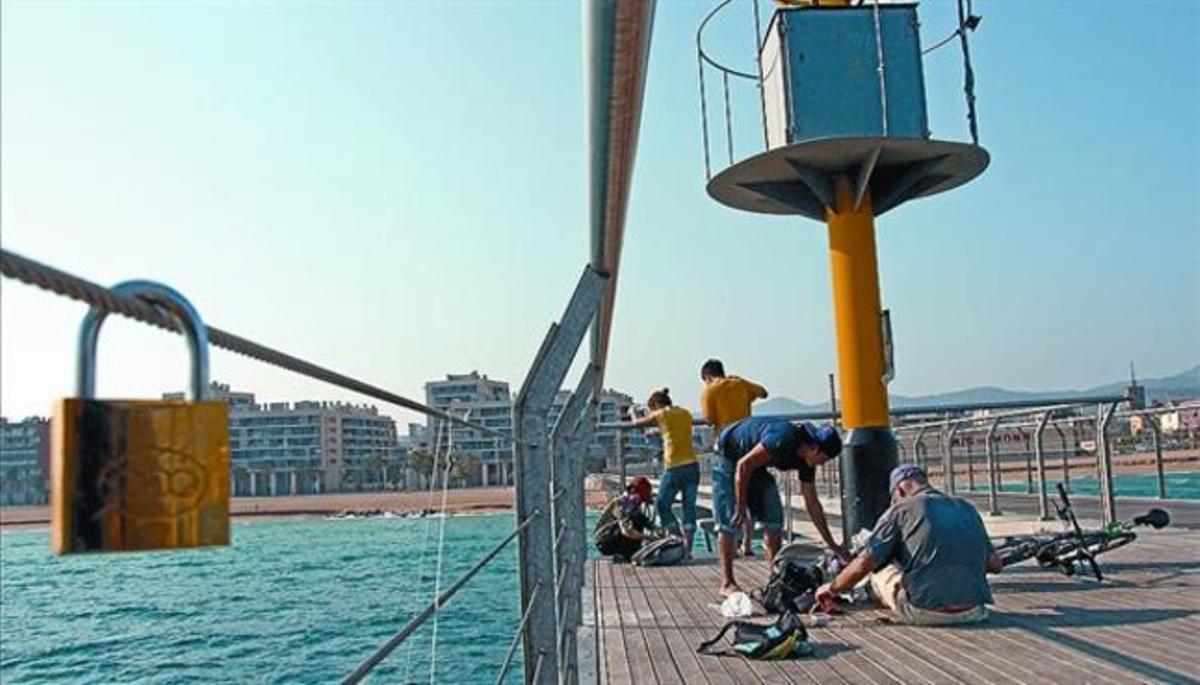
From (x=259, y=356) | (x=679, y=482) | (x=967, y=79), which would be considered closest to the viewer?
(x=259, y=356)

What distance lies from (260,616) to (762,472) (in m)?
13.9

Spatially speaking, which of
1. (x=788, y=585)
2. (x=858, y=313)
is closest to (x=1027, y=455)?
(x=858, y=313)

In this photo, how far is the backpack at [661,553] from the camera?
7.70 metres

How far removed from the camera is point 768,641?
14.0 ft

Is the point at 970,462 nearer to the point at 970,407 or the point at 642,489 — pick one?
the point at 970,407

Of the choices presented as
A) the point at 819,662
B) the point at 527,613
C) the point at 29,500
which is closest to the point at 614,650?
the point at 819,662

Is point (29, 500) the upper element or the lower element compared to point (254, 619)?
upper

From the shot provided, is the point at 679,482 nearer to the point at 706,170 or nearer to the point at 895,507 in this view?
the point at 706,170

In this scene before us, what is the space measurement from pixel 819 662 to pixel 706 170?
413 centimetres

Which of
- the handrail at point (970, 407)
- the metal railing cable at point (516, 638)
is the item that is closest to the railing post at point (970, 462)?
the handrail at point (970, 407)

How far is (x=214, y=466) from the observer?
0.65m

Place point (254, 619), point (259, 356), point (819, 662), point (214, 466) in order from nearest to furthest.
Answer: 1. point (214, 466)
2. point (259, 356)
3. point (819, 662)
4. point (254, 619)

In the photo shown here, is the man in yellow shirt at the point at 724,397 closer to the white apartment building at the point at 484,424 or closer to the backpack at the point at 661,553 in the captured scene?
the backpack at the point at 661,553

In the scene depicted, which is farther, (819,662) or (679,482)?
(679,482)
